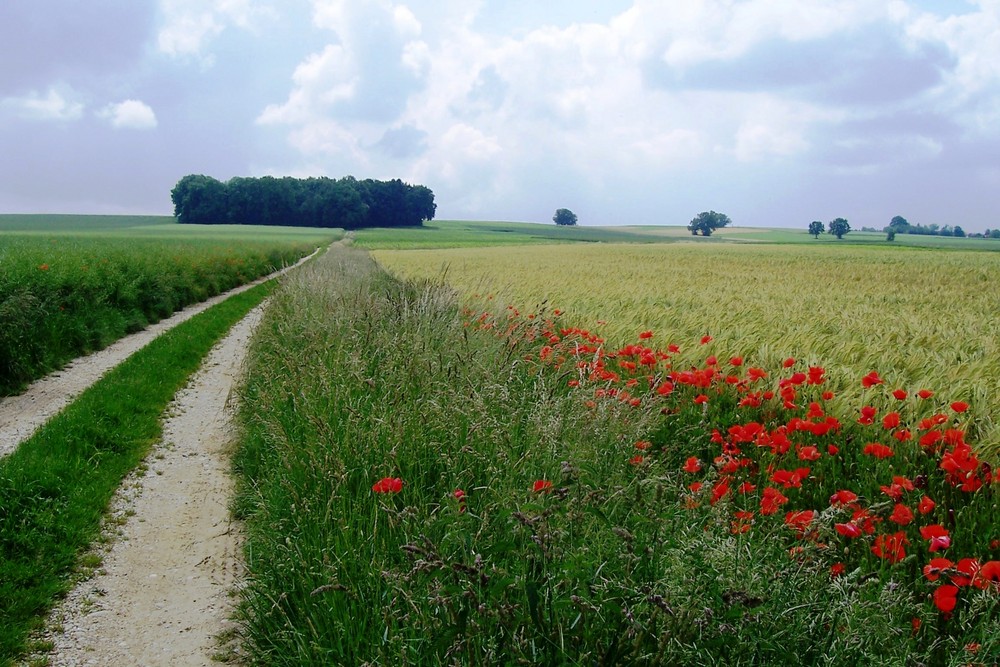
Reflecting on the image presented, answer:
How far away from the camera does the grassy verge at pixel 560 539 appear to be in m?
2.29

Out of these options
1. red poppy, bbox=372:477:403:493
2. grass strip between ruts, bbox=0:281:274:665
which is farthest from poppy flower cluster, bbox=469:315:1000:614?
grass strip between ruts, bbox=0:281:274:665

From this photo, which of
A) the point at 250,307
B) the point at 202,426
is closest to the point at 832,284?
the point at 202,426

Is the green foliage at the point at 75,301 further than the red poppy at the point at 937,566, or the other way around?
the green foliage at the point at 75,301

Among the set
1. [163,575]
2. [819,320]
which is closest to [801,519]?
[163,575]

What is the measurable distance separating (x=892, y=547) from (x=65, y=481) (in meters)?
5.92

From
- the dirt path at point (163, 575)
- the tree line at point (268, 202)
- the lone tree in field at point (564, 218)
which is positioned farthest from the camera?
the lone tree in field at point (564, 218)

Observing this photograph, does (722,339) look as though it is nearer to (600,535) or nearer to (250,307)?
(600,535)

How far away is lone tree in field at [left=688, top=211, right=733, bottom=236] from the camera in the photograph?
115562mm

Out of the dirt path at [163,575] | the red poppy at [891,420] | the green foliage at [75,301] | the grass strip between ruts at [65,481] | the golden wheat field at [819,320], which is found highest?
the golden wheat field at [819,320]

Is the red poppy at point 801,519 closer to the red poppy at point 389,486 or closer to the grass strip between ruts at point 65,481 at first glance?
the red poppy at point 389,486

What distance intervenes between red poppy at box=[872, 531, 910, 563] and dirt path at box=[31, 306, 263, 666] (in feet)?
10.7

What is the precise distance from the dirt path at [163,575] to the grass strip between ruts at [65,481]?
6.5 inches

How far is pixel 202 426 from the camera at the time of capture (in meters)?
7.66

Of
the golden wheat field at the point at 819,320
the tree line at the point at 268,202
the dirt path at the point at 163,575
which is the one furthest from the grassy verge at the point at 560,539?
the tree line at the point at 268,202
